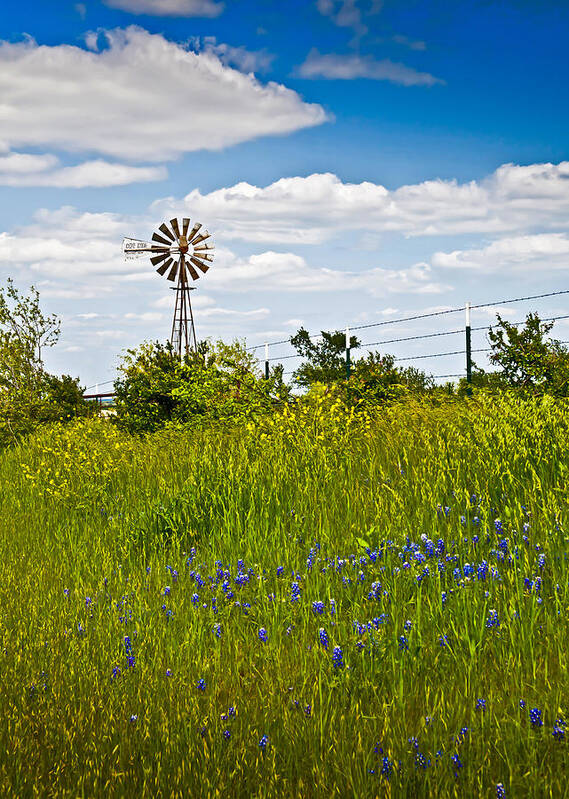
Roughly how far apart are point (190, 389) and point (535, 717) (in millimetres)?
13010

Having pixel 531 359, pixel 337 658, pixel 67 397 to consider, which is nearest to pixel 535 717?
pixel 337 658

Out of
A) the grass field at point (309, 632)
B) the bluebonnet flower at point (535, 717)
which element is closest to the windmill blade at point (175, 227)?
the grass field at point (309, 632)

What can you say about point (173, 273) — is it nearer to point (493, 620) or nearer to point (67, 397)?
point (67, 397)

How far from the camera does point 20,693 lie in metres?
3.62

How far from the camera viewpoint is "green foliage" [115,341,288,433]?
14.5 meters

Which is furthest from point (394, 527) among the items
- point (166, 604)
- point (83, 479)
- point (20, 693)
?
point (83, 479)

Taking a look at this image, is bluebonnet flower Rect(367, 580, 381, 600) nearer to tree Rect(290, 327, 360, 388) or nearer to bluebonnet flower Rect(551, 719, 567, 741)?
bluebonnet flower Rect(551, 719, 567, 741)

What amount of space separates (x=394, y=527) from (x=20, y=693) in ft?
8.88

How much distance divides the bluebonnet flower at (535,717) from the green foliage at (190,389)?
1104 cm

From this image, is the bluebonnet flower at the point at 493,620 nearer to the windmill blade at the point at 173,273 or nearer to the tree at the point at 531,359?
the tree at the point at 531,359

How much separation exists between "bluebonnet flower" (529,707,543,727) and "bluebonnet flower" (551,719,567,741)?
0.23 ft

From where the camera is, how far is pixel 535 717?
111 inches

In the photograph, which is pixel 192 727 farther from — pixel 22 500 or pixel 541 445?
pixel 22 500

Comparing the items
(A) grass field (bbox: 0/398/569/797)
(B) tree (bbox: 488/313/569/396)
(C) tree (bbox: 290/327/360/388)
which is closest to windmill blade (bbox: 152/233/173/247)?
(C) tree (bbox: 290/327/360/388)
